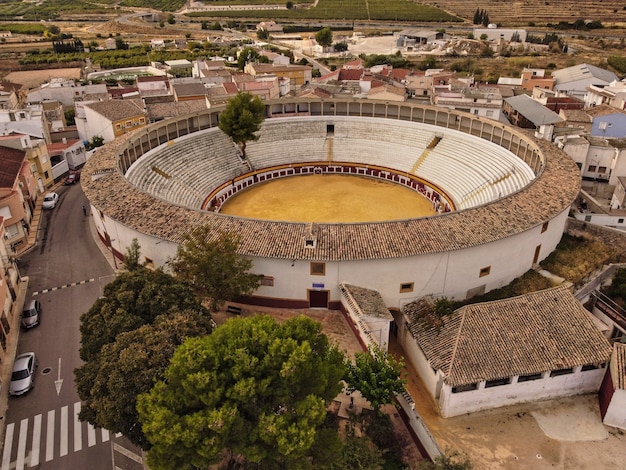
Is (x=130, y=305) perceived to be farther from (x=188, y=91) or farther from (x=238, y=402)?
(x=188, y=91)

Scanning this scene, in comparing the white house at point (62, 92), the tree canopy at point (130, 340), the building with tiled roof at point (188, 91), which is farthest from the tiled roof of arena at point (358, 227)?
the white house at point (62, 92)

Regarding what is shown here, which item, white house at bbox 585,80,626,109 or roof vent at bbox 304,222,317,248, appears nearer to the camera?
roof vent at bbox 304,222,317,248

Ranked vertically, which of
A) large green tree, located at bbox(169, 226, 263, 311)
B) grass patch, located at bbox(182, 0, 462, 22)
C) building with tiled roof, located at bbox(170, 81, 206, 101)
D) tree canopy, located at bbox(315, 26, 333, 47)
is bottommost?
large green tree, located at bbox(169, 226, 263, 311)

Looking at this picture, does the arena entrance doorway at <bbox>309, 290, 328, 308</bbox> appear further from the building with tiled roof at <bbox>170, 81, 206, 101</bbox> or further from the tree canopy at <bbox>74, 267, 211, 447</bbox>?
the building with tiled roof at <bbox>170, 81, 206, 101</bbox>

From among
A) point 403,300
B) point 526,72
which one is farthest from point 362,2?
point 403,300

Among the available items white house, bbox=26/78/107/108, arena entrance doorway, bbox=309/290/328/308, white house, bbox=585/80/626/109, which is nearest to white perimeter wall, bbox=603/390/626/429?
arena entrance doorway, bbox=309/290/328/308

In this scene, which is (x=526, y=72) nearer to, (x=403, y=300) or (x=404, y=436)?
(x=403, y=300)

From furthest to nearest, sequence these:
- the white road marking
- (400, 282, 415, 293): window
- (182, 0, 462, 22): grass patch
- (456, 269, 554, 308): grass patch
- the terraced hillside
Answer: (182, 0, 462, 22): grass patch
the terraced hillside
(456, 269, 554, 308): grass patch
(400, 282, 415, 293): window
the white road marking
